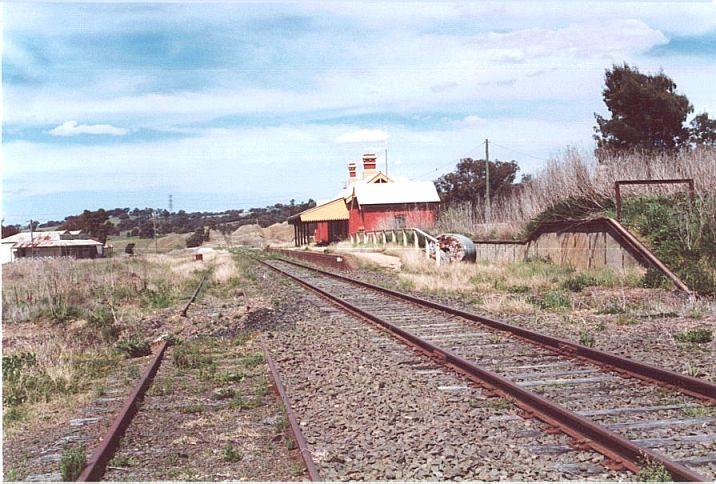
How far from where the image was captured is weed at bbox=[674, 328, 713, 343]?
32.4 ft

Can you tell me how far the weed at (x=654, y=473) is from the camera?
16.0 ft

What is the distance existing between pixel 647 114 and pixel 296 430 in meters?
41.5

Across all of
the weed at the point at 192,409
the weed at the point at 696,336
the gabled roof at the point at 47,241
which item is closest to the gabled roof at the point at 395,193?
the weed at the point at 696,336

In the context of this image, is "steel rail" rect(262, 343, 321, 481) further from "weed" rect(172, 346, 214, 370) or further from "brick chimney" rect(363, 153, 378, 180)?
"brick chimney" rect(363, 153, 378, 180)

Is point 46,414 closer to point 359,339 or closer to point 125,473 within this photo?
point 125,473

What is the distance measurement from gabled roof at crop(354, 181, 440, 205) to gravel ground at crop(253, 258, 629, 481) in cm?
4948

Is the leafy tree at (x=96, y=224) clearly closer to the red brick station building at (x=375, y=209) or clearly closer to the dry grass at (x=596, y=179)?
the red brick station building at (x=375, y=209)

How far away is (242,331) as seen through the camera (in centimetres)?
1369

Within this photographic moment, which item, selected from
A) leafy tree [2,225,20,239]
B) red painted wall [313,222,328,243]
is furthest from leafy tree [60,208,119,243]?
red painted wall [313,222,328,243]

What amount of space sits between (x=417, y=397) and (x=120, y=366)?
5.12 m

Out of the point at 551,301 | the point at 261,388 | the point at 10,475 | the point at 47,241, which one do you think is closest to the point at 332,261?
the point at 551,301

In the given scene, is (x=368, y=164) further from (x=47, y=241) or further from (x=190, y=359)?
(x=190, y=359)

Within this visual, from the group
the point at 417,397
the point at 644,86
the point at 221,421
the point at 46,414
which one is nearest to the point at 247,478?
the point at 221,421

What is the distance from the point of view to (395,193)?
61.7 meters
